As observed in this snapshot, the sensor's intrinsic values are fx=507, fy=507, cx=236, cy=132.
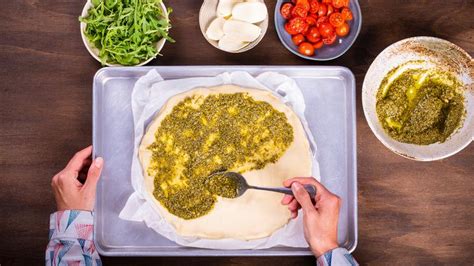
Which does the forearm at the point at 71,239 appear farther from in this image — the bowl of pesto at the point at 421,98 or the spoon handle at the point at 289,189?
the bowl of pesto at the point at 421,98

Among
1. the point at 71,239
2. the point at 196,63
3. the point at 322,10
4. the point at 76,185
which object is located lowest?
the point at 71,239

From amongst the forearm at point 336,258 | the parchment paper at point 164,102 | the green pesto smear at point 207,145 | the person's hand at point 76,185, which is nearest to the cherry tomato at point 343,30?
the parchment paper at point 164,102

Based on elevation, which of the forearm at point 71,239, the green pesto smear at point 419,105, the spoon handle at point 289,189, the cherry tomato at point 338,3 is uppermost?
the cherry tomato at point 338,3

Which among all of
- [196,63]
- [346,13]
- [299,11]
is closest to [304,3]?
[299,11]

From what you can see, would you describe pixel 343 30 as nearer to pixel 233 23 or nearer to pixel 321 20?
pixel 321 20

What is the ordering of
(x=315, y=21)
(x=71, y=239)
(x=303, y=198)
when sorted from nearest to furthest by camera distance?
(x=303, y=198) → (x=71, y=239) → (x=315, y=21)

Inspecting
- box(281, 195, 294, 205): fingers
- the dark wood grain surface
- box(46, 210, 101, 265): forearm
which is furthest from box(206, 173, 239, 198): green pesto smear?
box(46, 210, 101, 265): forearm

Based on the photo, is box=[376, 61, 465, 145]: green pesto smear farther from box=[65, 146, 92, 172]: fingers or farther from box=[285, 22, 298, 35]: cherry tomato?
box=[65, 146, 92, 172]: fingers

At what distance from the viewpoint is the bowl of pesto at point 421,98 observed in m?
1.60

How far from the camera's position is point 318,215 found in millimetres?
1473

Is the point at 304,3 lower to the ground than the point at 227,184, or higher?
higher

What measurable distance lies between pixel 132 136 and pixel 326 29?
0.73m

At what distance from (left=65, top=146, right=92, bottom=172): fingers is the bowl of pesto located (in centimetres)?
89

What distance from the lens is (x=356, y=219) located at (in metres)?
1.65
